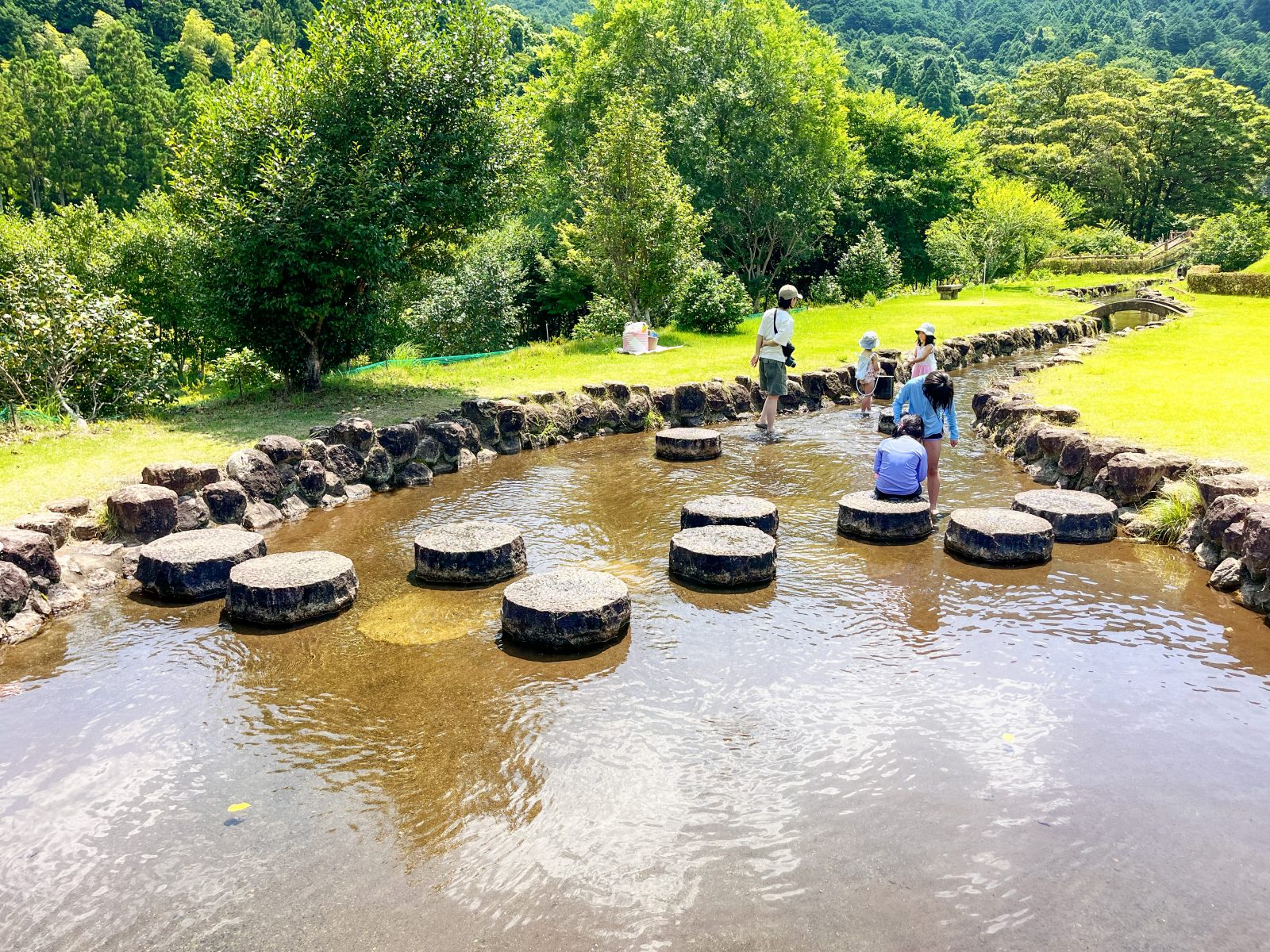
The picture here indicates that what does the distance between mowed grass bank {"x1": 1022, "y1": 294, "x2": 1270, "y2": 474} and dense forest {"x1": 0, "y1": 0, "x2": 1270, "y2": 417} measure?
10.6m

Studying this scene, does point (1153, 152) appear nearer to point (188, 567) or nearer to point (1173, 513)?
point (1173, 513)

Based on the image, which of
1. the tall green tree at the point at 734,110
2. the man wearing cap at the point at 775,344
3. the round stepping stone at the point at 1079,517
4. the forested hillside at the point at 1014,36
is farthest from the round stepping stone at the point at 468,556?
the forested hillside at the point at 1014,36

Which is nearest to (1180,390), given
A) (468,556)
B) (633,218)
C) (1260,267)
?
(468,556)

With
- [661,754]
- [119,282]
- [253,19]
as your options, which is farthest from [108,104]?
[661,754]

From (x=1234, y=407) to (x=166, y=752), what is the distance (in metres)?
14.7

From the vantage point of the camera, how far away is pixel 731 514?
9562mm

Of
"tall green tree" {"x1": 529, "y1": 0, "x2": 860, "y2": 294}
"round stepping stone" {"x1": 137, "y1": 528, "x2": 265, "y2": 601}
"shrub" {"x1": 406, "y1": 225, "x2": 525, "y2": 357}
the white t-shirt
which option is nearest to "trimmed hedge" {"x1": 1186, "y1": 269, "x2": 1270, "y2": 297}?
"tall green tree" {"x1": 529, "y1": 0, "x2": 860, "y2": 294}

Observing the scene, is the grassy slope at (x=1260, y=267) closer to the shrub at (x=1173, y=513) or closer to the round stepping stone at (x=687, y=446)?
the shrub at (x=1173, y=513)

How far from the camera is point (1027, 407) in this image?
1399 cm

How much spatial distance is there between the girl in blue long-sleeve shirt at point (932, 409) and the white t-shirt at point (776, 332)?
13.7 ft

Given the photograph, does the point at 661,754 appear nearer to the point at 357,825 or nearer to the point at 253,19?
the point at 357,825

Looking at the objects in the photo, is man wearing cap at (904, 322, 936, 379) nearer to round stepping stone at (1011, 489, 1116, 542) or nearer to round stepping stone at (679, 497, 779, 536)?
round stepping stone at (1011, 489, 1116, 542)

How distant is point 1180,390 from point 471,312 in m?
23.7

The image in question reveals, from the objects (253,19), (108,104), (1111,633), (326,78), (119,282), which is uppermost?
(253,19)
